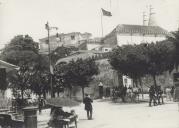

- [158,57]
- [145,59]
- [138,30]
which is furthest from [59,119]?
[138,30]

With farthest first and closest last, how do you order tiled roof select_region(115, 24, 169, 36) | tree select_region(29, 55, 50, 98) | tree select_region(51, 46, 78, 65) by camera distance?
tree select_region(51, 46, 78, 65) → tiled roof select_region(115, 24, 169, 36) → tree select_region(29, 55, 50, 98)

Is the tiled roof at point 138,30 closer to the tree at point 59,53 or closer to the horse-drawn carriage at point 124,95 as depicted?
the tree at point 59,53

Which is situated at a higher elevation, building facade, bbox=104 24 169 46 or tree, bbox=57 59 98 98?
building facade, bbox=104 24 169 46

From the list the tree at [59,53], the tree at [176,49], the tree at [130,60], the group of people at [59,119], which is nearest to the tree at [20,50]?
the tree at [59,53]

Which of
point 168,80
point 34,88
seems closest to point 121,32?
point 168,80

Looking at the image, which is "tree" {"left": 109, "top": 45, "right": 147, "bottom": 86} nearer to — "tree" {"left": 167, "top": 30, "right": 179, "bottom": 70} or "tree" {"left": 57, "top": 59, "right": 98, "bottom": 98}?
"tree" {"left": 167, "top": 30, "right": 179, "bottom": 70}

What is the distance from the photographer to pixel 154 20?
79.2m

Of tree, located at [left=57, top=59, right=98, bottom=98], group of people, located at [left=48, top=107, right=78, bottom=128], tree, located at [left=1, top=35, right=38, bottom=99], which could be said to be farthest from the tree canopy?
tree, located at [left=1, top=35, right=38, bottom=99]

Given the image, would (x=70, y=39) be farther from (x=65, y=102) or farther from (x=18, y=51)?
(x=65, y=102)

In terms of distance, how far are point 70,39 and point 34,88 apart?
218ft

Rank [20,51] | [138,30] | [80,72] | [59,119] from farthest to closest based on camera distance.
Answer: [138,30] → [20,51] → [80,72] → [59,119]

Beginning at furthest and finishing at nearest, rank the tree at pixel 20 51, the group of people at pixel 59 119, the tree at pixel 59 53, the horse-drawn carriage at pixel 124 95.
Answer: the tree at pixel 59 53
the tree at pixel 20 51
the horse-drawn carriage at pixel 124 95
the group of people at pixel 59 119

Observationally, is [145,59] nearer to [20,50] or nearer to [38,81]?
[38,81]

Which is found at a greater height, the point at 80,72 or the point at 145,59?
the point at 145,59
